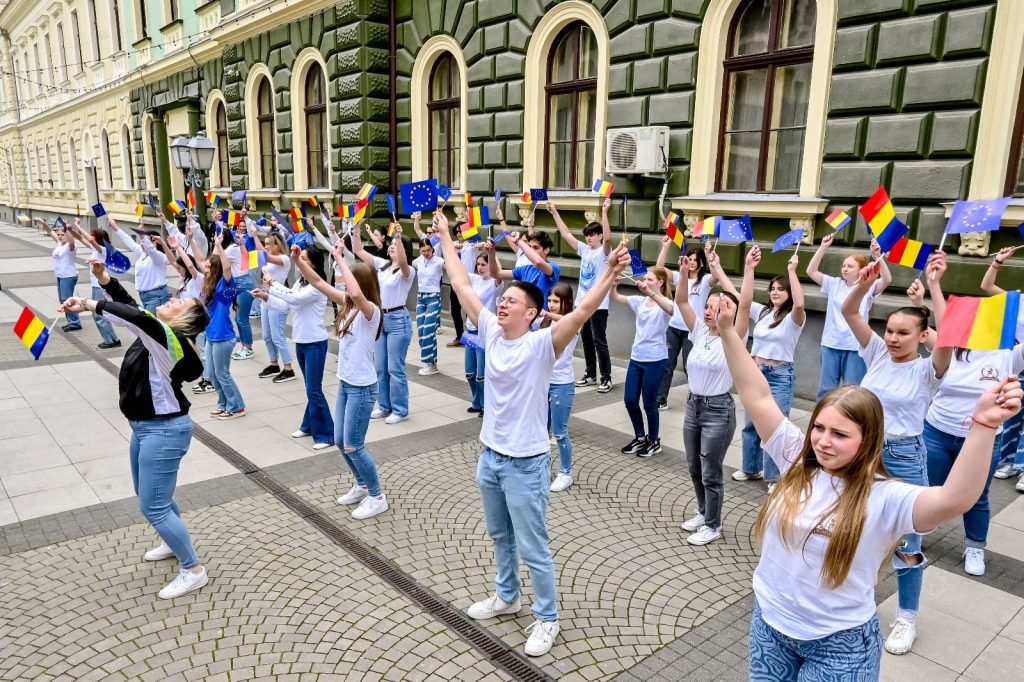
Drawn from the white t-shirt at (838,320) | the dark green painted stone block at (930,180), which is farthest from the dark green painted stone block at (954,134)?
the white t-shirt at (838,320)

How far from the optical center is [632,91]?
9.66 meters

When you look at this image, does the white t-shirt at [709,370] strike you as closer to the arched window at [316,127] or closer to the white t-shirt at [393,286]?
the white t-shirt at [393,286]

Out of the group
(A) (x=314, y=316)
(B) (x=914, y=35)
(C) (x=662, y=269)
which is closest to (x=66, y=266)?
(A) (x=314, y=316)

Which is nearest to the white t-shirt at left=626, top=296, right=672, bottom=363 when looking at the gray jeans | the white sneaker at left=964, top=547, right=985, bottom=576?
the gray jeans

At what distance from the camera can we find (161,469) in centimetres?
402

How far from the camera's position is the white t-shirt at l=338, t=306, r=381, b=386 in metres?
5.13

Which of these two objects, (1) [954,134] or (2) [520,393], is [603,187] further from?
(2) [520,393]

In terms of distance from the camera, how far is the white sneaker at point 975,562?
172 inches

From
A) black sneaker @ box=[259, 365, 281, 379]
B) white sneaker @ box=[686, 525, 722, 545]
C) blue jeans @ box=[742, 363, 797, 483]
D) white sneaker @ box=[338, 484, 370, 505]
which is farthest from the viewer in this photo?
black sneaker @ box=[259, 365, 281, 379]

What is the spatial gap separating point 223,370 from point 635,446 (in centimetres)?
434

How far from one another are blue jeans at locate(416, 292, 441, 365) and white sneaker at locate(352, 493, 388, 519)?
4267 mm

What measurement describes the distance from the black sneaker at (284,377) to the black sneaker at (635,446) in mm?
4687

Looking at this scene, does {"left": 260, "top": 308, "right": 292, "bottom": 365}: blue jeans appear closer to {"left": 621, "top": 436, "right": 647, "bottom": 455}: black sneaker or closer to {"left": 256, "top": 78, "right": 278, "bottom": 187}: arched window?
{"left": 621, "top": 436, "right": 647, "bottom": 455}: black sneaker

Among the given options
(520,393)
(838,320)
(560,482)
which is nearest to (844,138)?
(838,320)
